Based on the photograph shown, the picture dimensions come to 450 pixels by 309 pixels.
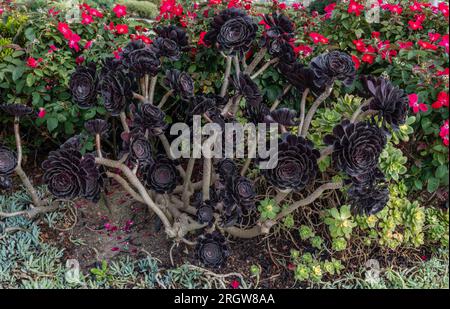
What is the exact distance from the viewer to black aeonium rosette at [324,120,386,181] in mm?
1587

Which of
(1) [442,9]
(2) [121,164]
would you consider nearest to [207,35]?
(2) [121,164]

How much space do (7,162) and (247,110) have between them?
1124 mm

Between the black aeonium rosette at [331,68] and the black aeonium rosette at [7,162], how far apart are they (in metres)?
1.40

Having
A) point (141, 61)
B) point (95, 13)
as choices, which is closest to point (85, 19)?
point (95, 13)

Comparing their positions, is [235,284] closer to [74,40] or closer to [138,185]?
[138,185]

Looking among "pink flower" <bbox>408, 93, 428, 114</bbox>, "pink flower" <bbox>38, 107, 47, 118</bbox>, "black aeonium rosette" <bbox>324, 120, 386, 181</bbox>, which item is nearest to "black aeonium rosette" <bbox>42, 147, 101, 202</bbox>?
"pink flower" <bbox>38, 107, 47, 118</bbox>

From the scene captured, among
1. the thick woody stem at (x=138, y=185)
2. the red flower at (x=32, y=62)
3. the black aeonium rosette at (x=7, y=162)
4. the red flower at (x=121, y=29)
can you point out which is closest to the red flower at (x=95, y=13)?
the red flower at (x=121, y=29)

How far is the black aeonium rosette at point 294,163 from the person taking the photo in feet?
5.36

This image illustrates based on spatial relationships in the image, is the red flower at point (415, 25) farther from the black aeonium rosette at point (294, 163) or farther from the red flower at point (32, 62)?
the red flower at point (32, 62)

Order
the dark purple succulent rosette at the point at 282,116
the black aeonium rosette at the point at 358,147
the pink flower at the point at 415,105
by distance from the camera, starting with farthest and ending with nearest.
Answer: the pink flower at the point at 415,105, the dark purple succulent rosette at the point at 282,116, the black aeonium rosette at the point at 358,147

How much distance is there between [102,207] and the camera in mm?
2418

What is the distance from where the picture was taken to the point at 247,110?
2.03 m

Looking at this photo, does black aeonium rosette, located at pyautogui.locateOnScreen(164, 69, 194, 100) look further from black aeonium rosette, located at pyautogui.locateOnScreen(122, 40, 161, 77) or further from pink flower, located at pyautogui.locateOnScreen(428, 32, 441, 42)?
pink flower, located at pyautogui.locateOnScreen(428, 32, 441, 42)

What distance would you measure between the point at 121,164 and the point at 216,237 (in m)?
0.52
